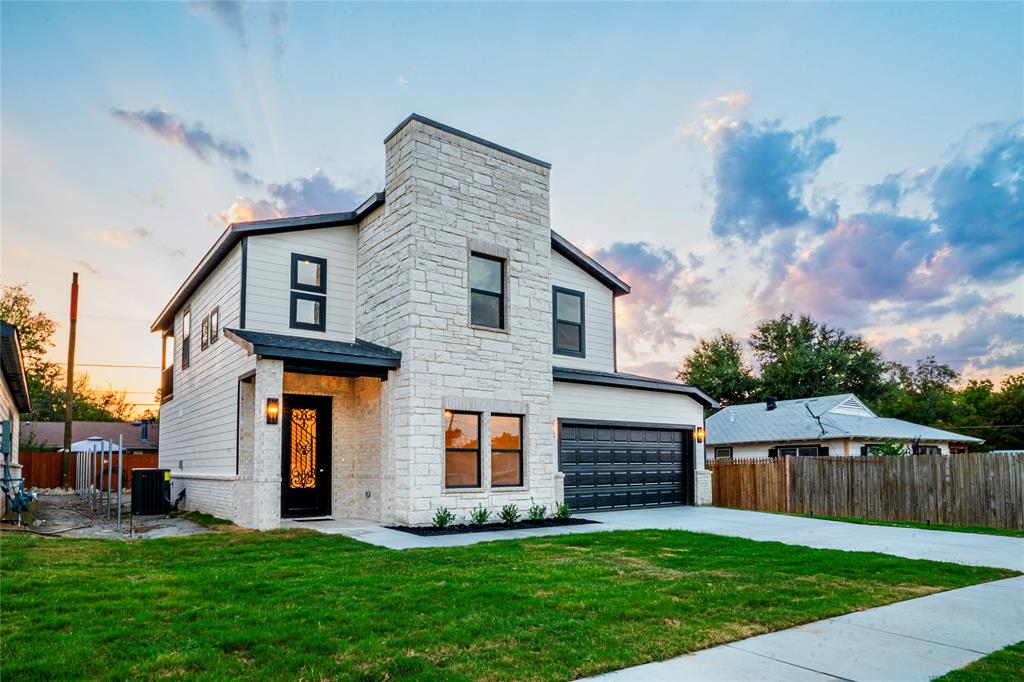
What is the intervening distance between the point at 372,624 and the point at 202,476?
35.2 ft

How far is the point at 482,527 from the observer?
12219 mm

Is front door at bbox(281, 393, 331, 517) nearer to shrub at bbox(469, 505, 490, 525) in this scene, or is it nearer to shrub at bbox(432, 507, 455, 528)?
shrub at bbox(432, 507, 455, 528)

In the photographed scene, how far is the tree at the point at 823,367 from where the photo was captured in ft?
134

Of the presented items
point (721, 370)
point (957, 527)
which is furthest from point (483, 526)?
point (721, 370)

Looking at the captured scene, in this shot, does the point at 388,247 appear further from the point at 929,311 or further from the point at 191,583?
the point at 929,311

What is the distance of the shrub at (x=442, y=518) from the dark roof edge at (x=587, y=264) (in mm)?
7294

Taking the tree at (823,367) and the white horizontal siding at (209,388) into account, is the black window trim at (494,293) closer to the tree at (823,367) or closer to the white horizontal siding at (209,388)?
the white horizontal siding at (209,388)

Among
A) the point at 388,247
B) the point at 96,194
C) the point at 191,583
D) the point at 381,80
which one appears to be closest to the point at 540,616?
the point at 191,583

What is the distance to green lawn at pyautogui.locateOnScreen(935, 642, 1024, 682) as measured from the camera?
441cm

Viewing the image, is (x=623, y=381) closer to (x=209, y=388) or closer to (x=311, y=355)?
(x=311, y=355)

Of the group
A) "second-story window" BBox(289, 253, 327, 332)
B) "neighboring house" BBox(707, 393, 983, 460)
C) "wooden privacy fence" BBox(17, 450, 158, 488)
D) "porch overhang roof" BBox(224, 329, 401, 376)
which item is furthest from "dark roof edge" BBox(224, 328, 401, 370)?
"wooden privacy fence" BBox(17, 450, 158, 488)

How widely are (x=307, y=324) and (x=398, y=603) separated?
8.82m

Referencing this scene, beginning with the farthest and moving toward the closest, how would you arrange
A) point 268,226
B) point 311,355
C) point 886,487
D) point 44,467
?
point 44,467, point 886,487, point 268,226, point 311,355

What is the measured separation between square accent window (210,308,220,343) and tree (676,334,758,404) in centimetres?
3430
